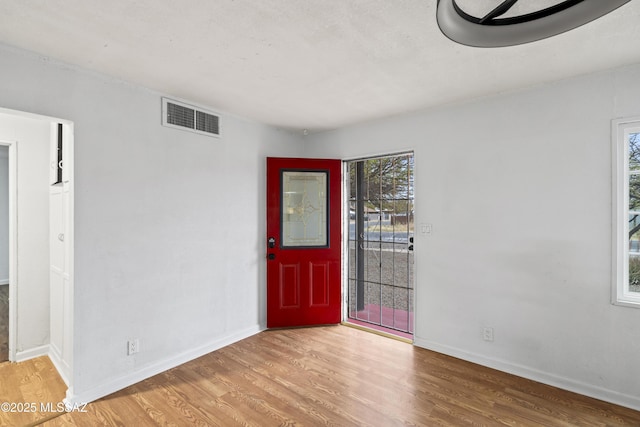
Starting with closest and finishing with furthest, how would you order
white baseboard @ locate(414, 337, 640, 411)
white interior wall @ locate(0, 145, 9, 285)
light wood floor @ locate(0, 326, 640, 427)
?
1. light wood floor @ locate(0, 326, 640, 427)
2. white baseboard @ locate(414, 337, 640, 411)
3. white interior wall @ locate(0, 145, 9, 285)

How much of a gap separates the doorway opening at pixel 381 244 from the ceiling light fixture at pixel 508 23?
2.24m

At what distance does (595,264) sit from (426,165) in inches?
61.9

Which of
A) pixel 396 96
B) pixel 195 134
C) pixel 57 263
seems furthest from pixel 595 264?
pixel 57 263

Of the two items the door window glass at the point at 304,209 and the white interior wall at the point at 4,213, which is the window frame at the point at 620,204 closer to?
the door window glass at the point at 304,209

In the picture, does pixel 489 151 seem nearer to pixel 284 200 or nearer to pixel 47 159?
pixel 284 200

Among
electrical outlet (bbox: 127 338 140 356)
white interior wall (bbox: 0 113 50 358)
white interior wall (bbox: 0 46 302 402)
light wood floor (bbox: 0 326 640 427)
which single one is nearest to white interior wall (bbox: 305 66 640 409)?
light wood floor (bbox: 0 326 640 427)

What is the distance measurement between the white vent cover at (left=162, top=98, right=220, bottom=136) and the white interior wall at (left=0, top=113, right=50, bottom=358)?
1.26m

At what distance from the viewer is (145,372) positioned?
2646mm

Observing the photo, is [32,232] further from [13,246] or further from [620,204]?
[620,204]

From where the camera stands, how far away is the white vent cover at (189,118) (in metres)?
2.82

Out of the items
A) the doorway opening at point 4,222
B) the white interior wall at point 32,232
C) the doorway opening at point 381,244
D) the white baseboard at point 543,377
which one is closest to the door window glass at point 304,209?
the doorway opening at point 381,244

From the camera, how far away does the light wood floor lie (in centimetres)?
212

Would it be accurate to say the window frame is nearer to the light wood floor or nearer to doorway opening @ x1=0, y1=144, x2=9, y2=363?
the light wood floor

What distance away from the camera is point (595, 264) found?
2383 mm
